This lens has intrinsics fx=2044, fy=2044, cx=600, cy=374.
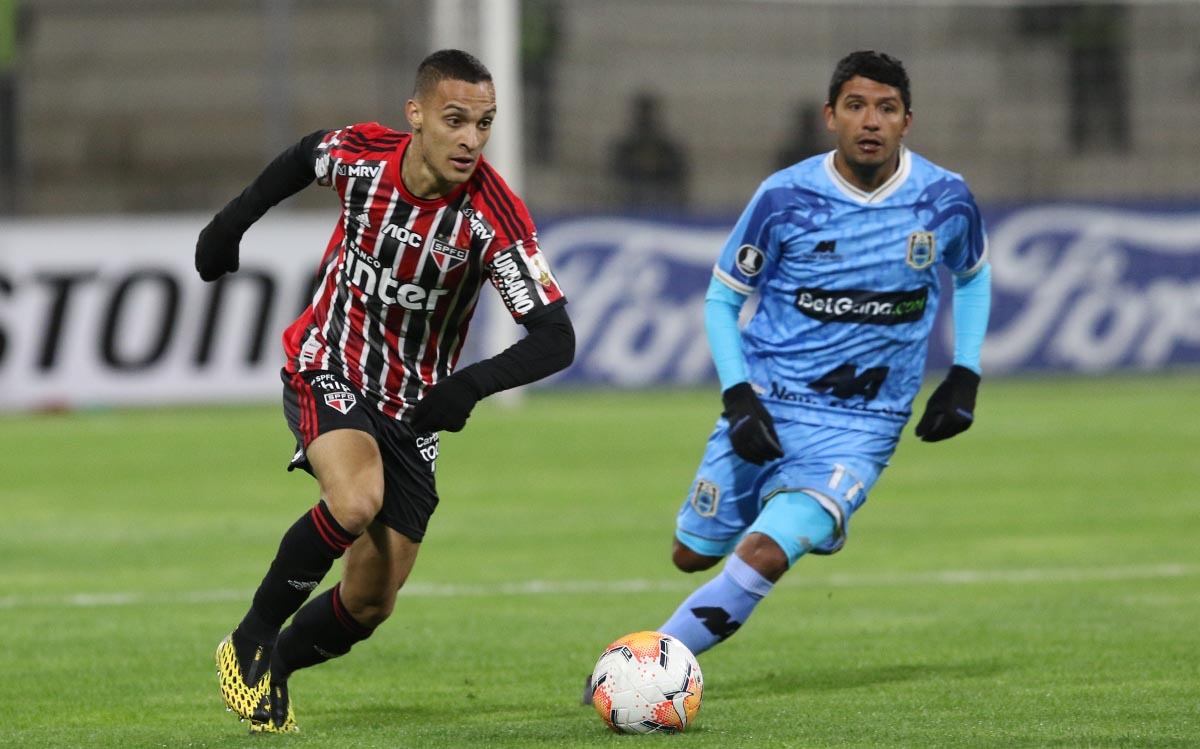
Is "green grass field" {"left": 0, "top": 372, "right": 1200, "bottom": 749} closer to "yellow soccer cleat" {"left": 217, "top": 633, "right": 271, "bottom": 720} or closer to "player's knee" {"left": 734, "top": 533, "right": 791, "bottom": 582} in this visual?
"yellow soccer cleat" {"left": 217, "top": 633, "right": 271, "bottom": 720}

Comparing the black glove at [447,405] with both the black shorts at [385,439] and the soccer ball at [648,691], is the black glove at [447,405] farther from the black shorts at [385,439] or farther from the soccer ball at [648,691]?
the soccer ball at [648,691]

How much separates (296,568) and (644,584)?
389cm

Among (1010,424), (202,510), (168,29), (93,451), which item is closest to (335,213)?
(168,29)

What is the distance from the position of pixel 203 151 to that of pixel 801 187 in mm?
19633

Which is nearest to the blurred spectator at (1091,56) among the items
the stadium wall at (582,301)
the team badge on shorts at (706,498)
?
the stadium wall at (582,301)

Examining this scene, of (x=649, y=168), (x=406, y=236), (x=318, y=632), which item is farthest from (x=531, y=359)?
(x=649, y=168)

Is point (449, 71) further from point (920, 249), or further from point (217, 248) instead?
point (920, 249)

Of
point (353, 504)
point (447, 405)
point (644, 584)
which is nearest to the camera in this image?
point (447, 405)

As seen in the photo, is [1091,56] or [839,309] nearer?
[839,309]

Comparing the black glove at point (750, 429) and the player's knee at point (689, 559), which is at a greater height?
the black glove at point (750, 429)

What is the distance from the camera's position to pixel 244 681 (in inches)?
239

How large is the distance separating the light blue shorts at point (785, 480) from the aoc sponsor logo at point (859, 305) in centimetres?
39

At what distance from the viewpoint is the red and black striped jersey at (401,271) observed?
6129mm

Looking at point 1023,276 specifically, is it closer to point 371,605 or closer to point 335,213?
point 335,213
